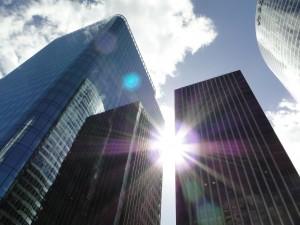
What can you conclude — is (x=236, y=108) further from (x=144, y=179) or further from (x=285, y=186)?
(x=144, y=179)

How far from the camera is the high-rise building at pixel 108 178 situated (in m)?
63.7

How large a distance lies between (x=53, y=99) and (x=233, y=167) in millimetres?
57391

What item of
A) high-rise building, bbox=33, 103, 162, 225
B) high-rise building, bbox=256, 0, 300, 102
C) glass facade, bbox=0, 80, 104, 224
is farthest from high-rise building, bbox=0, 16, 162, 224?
high-rise building, bbox=256, 0, 300, 102

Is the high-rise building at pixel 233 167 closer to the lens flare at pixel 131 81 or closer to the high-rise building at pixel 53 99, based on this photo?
the high-rise building at pixel 53 99

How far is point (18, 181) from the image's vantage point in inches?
2852

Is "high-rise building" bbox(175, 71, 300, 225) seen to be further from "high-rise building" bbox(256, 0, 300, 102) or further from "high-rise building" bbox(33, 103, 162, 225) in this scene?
"high-rise building" bbox(256, 0, 300, 102)

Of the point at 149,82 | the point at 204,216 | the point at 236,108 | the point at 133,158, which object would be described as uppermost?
the point at 149,82

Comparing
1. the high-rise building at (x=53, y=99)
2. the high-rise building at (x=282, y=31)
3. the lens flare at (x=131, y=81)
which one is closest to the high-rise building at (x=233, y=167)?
the high-rise building at (x=282, y=31)

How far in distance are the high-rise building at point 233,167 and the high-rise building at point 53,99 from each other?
36774 mm

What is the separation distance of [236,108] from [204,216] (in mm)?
43464

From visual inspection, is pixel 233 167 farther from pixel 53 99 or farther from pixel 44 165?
pixel 53 99

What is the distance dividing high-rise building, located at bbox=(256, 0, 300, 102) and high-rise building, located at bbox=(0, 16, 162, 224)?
68.8m

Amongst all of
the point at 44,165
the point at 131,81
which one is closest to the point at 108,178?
the point at 44,165

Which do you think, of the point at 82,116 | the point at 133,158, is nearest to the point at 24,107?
the point at 82,116
